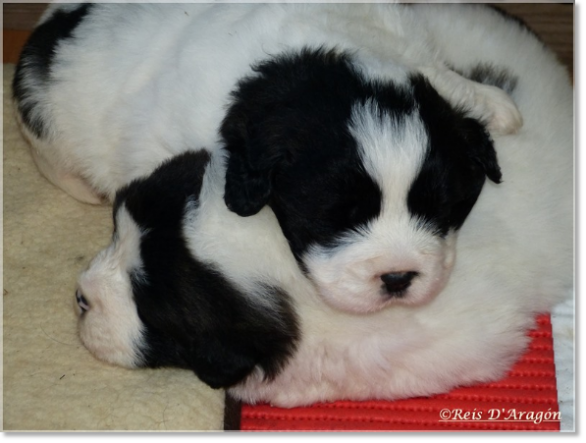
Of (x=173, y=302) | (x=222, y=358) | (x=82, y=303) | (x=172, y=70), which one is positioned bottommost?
(x=82, y=303)

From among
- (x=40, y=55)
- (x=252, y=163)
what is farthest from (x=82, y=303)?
(x=40, y=55)

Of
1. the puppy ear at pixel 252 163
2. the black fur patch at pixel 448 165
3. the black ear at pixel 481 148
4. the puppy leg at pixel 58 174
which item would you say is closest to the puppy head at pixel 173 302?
Result: the puppy ear at pixel 252 163

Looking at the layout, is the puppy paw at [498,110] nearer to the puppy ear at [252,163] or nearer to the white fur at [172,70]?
the white fur at [172,70]

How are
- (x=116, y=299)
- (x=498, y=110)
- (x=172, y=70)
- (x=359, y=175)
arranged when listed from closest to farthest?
(x=359, y=175), (x=116, y=299), (x=498, y=110), (x=172, y=70)

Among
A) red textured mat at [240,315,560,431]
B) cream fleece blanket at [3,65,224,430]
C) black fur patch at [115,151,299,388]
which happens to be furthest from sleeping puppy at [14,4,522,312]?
red textured mat at [240,315,560,431]

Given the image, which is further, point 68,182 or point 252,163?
point 68,182

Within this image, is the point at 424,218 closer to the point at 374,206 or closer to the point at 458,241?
the point at 374,206

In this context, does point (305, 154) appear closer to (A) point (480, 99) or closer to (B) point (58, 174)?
(A) point (480, 99)

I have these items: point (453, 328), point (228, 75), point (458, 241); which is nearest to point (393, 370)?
point (453, 328)
